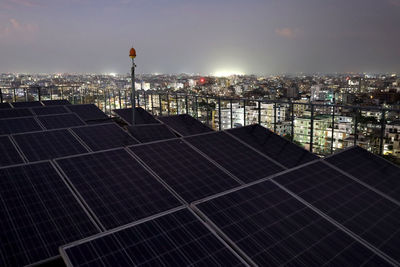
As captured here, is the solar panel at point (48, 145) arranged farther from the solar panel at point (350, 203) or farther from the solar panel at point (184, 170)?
the solar panel at point (350, 203)

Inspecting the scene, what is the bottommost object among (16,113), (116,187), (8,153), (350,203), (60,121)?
(350,203)

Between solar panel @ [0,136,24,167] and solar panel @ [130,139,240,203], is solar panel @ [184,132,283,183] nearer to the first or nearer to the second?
solar panel @ [130,139,240,203]

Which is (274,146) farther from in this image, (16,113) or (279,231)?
(16,113)

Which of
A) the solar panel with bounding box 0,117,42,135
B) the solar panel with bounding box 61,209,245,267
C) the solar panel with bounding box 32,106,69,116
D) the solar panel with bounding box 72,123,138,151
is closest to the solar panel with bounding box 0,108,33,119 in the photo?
the solar panel with bounding box 32,106,69,116

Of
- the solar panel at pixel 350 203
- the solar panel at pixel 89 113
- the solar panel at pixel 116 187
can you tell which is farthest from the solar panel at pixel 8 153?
the solar panel at pixel 89 113

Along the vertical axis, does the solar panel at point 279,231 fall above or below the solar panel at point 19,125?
below

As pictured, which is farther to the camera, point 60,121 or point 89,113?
point 89,113

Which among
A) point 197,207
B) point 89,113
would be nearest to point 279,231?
point 197,207
